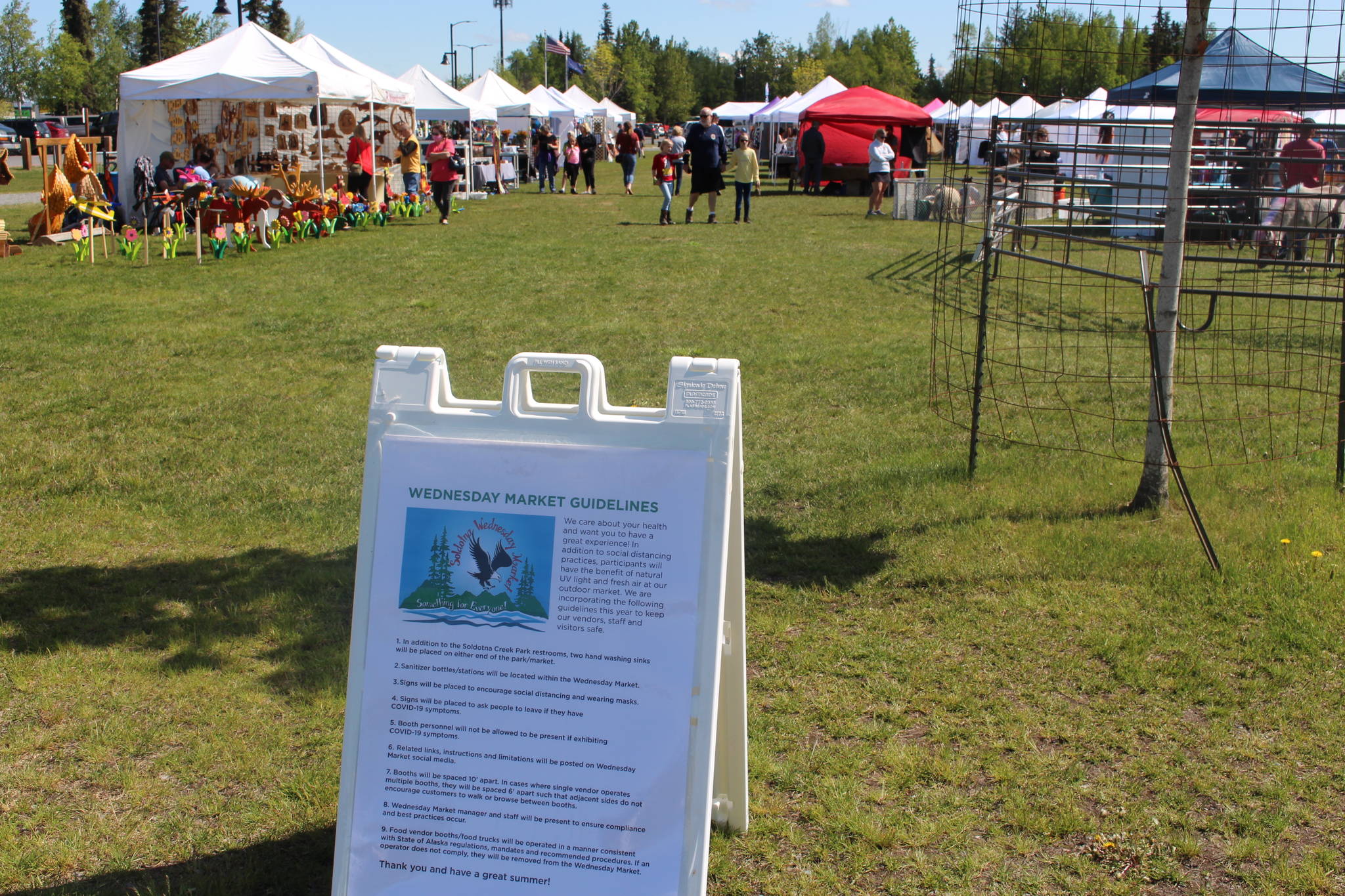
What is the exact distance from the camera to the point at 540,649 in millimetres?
2428

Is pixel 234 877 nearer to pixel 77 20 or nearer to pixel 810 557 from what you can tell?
pixel 810 557

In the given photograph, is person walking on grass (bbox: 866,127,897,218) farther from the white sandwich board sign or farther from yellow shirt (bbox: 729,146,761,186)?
the white sandwich board sign

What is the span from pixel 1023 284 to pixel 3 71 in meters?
73.4

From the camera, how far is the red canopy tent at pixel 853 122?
2733 cm

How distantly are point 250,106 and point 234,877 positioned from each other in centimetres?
1935

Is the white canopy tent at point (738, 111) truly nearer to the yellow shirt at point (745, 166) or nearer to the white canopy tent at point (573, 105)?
the white canopy tent at point (573, 105)

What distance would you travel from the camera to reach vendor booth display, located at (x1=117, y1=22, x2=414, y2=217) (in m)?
17.4

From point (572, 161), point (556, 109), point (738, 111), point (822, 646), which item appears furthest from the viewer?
point (738, 111)

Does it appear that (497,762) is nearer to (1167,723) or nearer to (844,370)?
(1167,723)

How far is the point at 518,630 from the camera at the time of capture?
2436 millimetres

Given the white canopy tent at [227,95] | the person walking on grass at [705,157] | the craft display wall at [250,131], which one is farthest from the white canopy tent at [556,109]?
the person walking on grass at [705,157]

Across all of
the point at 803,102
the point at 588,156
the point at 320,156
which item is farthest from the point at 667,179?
the point at 803,102

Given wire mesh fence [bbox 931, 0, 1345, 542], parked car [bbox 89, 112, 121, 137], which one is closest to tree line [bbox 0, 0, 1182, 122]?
wire mesh fence [bbox 931, 0, 1345, 542]

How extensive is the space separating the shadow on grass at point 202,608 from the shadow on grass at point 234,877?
92 cm
